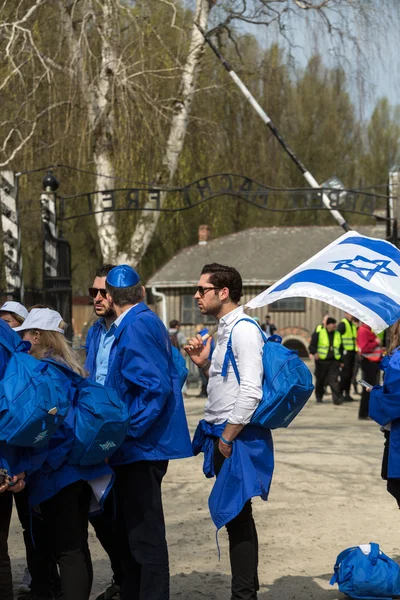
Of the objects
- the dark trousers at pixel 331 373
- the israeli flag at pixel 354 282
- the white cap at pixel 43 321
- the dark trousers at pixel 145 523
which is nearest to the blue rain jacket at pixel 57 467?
the white cap at pixel 43 321

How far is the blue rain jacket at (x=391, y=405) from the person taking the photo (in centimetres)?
556

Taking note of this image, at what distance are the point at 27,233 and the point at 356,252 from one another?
21382mm

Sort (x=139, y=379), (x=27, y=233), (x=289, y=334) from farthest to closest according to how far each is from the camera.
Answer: (x=289, y=334) → (x=27, y=233) → (x=139, y=379)

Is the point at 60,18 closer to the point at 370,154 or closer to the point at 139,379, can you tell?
the point at 139,379

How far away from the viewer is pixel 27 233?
26438 mm

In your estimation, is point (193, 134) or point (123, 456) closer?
point (123, 456)

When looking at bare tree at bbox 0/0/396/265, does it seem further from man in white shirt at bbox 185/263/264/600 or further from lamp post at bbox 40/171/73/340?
man in white shirt at bbox 185/263/264/600

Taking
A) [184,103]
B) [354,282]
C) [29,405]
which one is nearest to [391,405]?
[354,282]

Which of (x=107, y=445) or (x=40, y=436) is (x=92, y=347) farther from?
(x=40, y=436)

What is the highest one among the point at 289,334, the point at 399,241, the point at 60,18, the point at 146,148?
the point at 60,18

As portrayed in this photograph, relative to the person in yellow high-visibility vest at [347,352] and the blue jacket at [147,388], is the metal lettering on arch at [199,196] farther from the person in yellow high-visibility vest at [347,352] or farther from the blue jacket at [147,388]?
the blue jacket at [147,388]

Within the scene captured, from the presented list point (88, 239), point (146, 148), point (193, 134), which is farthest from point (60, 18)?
point (88, 239)

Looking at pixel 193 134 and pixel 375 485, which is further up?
pixel 193 134

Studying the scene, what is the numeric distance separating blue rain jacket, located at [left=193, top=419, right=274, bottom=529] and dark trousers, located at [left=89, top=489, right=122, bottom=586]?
60cm
